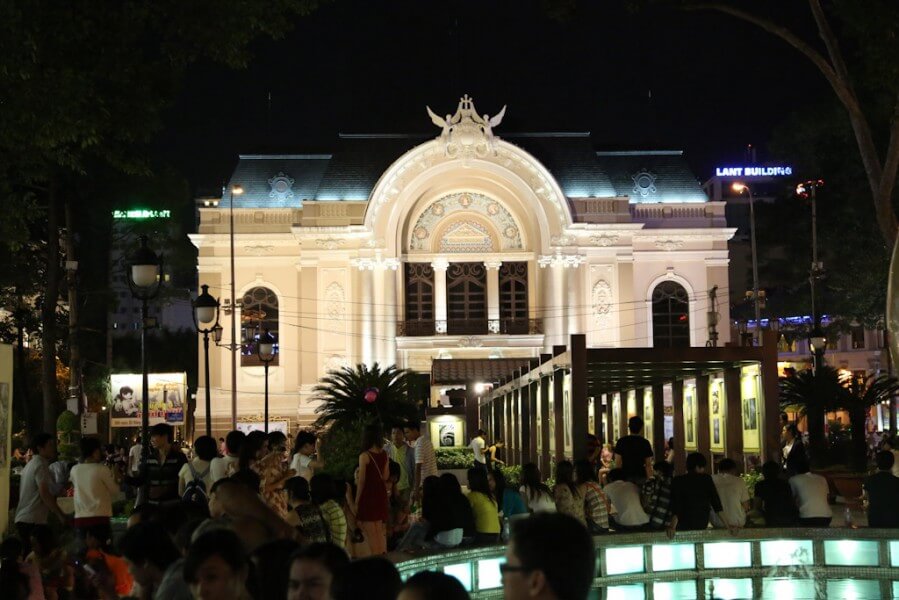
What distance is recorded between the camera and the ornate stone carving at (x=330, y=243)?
52.1 meters

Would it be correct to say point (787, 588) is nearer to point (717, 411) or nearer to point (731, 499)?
point (731, 499)

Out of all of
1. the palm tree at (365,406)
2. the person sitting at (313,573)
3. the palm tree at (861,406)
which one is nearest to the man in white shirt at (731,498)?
the person sitting at (313,573)

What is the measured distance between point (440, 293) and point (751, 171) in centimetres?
4465

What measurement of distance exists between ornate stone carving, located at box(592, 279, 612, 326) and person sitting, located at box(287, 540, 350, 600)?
4775cm

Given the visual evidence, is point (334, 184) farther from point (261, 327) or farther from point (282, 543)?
point (282, 543)

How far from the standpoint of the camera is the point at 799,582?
12.1 m

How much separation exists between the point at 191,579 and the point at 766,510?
9.99 m

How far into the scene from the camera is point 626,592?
11.8 metres

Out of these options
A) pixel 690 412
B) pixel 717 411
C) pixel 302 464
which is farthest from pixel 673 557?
pixel 690 412

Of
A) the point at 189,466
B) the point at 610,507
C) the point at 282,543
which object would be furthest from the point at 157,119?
the point at 282,543

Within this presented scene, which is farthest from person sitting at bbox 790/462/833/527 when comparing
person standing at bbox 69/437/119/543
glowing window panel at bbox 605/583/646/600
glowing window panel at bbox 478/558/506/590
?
person standing at bbox 69/437/119/543

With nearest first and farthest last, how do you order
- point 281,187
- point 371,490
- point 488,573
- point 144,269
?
point 488,573, point 371,490, point 144,269, point 281,187

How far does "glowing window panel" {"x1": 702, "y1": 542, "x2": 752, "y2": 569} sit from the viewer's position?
1215cm

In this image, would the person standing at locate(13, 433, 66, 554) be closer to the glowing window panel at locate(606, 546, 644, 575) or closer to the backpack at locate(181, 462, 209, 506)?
the backpack at locate(181, 462, 209, 506)
